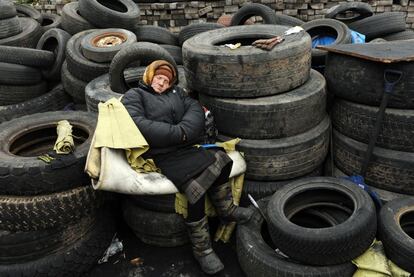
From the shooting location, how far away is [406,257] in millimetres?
3018

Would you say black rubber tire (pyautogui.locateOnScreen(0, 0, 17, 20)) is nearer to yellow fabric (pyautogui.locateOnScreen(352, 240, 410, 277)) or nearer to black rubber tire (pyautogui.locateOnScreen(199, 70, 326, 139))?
black rubber tire (pyautogui.locateOnScreen(199, 70, 326, 139))

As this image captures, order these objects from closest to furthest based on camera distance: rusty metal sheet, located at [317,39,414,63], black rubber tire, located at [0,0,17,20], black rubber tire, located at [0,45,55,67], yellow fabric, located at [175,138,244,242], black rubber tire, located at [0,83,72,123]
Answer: rusty metal sheet, located at [317,39,414,63] < yellow fabric, located at [175,138,244,242] < black rubber tire, located at [0,45,55,67] < black rubber tire, located at [0,83,72,123] < black rubber tire, located at [0,0,17,20]

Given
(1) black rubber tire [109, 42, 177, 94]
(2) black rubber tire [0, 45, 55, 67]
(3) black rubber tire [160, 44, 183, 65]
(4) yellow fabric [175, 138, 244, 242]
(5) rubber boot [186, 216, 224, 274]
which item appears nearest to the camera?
(5) rubber boot [186, 216, 224, 274]

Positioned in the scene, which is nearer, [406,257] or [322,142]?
[406,257]

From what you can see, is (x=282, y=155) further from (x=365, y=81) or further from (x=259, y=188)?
(x=365, y=81)

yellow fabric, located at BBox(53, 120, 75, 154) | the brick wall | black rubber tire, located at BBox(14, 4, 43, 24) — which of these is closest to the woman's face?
yellow fabric, located at BBox(53, 120, 75, 154)

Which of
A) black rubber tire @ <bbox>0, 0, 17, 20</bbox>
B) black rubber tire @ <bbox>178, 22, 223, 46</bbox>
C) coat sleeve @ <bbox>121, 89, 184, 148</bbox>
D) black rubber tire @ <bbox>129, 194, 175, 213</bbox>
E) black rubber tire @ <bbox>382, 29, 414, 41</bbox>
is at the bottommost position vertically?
black rubber tire @ <bbox>129, 194, 175, 213</bbox>

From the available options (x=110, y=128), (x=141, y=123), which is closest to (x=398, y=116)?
(x=141, y=123)

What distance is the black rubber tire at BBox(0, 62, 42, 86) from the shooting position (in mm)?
5922

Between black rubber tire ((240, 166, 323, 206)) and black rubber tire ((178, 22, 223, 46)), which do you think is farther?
black rubber tire ((178, 22, 223, 46))

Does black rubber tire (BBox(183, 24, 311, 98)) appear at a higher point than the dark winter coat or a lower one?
higher

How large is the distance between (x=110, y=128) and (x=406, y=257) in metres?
2.71

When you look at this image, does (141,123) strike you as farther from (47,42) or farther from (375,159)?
(47,42)

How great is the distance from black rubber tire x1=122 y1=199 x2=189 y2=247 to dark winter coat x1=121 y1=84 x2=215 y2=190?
0.62 m
